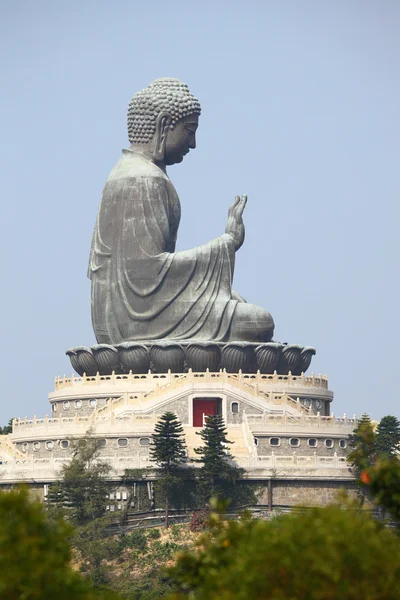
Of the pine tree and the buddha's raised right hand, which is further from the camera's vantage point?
the buddha's raised right hand

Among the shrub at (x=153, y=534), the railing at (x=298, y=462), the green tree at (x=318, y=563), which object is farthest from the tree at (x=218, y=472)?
the green tree at (x=318, y=563)

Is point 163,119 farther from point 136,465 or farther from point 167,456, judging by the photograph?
point 167,456

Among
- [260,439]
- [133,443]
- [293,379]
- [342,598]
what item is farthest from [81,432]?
[342,598]

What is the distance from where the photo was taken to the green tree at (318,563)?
14188 mm

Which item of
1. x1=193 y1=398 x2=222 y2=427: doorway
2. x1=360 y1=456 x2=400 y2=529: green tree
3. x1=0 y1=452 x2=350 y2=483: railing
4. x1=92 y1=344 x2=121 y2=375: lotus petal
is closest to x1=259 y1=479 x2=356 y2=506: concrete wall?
x1=0 y1=452 x2=350 y2=483: railing

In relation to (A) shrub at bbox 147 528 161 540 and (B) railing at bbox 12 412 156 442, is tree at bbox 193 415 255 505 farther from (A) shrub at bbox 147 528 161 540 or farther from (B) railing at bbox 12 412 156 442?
(B) railing at bbox 12 412 156 442

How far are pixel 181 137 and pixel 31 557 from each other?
112 ft

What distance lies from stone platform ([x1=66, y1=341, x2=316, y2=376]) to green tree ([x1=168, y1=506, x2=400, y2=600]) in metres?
29.7

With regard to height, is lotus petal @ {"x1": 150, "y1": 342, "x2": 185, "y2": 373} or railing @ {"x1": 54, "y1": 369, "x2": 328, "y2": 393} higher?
lotus petal @ {"x1": 150, "y1": 342, "x2": 185, "y2": 373}

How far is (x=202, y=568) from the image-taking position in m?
16.5

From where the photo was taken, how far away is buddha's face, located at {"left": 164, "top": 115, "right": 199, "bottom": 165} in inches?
1882

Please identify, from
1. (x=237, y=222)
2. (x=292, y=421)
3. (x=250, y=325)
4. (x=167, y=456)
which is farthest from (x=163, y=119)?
(x=167, y=456)

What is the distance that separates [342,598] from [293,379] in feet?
100

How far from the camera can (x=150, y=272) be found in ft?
152
